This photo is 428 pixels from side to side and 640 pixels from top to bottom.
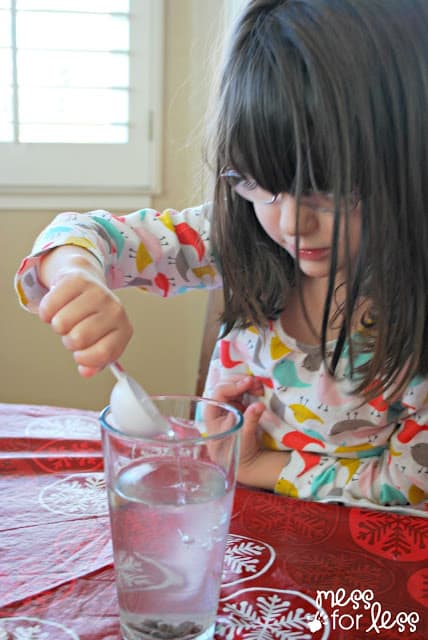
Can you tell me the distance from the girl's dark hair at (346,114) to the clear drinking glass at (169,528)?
283 mm

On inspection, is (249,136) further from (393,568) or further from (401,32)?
(393,568)

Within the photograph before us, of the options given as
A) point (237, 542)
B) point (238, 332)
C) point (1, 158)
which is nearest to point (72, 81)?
point (1, 158)

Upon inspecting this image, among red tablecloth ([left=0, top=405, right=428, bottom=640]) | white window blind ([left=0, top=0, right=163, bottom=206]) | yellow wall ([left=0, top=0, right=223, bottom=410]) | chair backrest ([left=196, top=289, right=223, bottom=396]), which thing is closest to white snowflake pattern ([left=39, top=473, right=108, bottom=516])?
red tablecloth ([left=0, top=405, right=428, bottom=640])

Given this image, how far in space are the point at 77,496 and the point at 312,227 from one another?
327 millimetres

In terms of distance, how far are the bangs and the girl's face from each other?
0.02m

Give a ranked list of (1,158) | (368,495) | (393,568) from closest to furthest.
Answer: (393,568)
(368,495)
(1,158)

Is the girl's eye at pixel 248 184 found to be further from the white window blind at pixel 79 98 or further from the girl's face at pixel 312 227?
the white window blind at pixel 79 98

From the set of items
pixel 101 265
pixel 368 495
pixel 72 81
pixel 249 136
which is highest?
pixel 72 81

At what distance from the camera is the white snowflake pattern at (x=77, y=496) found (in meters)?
0.64

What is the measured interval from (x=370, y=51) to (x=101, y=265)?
32cm

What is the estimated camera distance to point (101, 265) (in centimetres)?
75

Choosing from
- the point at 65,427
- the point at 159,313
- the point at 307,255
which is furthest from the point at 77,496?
Result: the point at 159,313

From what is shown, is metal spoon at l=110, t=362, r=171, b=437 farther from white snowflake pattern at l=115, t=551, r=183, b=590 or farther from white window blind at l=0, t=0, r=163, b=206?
white window blind at l=0, t=0, r=163, b=206

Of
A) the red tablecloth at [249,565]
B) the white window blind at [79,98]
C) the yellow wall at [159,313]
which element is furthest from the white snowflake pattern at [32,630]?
the white window blind at [79,98]
